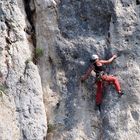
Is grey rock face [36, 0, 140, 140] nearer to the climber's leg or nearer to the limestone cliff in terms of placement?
the limestone cliff

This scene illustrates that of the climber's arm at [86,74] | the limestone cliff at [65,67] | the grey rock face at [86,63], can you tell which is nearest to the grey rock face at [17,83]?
the limestone cliff at [65,67]

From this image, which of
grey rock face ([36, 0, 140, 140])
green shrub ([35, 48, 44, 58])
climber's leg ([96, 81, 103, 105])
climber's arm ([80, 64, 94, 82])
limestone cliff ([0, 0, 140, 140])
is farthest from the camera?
green shrub ([35, 48, 44, 58])

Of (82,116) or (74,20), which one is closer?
(82,116)

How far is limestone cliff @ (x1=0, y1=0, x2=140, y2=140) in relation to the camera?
47.5ft

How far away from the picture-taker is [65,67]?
15.5m

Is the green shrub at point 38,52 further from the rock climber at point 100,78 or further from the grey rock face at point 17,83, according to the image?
the rock climber at point 100,78

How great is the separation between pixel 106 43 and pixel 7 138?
4.49 meters

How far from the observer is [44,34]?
15.9 metres

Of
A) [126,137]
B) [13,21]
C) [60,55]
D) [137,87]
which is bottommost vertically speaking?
[126,137]

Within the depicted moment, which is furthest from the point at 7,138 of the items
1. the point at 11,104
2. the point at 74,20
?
the point at 74,20

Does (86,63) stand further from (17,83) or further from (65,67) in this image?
(17,83)

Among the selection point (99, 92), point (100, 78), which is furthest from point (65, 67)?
point (99, 92)

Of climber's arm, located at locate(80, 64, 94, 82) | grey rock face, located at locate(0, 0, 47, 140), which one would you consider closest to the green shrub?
grey rock face, located at locate(0, 0, 47, 140)

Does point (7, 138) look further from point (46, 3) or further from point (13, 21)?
point (46, 3)
